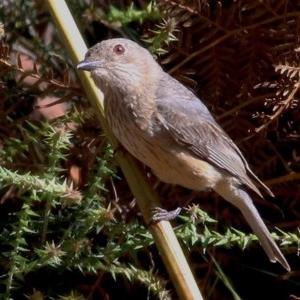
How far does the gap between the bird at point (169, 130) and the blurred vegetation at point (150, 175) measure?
4 centimetres

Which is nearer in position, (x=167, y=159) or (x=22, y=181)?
(x=22, y=181)

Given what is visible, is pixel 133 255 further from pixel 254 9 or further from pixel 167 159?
pixel 254 9

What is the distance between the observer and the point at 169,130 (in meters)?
2.07

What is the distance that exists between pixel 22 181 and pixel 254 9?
66 centimetres

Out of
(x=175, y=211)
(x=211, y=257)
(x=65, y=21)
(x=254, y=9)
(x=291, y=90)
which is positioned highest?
(x=65, y=21)

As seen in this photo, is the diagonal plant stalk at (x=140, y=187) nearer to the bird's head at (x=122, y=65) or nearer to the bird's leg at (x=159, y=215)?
the bird's leg at (x=159, y=215)

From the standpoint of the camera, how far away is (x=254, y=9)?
1964 mm

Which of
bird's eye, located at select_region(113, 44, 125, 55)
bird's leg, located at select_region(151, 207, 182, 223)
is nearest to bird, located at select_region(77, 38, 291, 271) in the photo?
bird's eye, located at select_region(113, 44, 125, 55)

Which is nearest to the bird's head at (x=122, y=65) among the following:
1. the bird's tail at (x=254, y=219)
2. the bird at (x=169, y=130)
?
the bird at (x=169, y=130)

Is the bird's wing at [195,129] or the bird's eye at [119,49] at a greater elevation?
the bird's eye at [119,49]

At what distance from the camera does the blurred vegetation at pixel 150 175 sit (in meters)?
1.86

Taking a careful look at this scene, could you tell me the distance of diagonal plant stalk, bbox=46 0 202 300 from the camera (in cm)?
169

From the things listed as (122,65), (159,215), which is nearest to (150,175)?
(122,65)

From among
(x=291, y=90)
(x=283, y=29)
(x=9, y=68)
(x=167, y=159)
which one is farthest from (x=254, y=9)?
(x=9, y=68)
